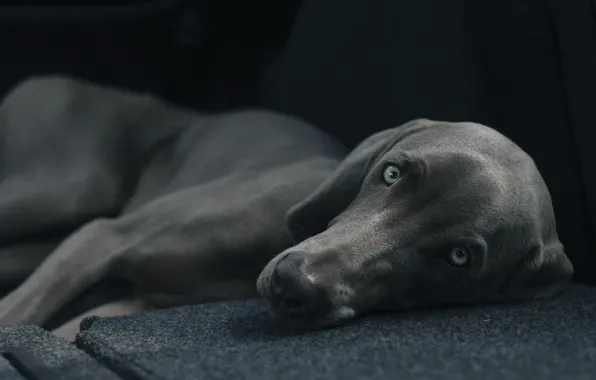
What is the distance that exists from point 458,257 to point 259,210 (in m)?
0.55

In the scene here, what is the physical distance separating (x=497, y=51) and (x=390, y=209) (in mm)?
682

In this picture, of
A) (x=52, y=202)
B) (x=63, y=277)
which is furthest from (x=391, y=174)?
(x=52, y=202)

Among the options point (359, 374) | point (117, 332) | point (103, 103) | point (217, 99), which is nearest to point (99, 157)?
point (103, 103)

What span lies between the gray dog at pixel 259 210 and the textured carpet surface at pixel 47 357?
12.2 inches

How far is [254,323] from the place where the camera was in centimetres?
147

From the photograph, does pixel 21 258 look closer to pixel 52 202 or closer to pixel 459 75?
pixel 52 202

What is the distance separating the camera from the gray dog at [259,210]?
1.44 m

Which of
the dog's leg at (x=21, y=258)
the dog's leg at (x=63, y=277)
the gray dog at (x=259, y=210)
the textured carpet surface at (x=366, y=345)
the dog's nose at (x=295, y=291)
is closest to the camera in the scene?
the textured carpet surface at (x=366, y=345)

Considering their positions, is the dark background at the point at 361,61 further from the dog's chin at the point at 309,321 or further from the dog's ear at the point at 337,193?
the dog's chin at the point at 309,321

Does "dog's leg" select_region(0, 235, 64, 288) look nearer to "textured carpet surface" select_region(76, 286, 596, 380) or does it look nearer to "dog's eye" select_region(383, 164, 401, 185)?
"textured carpet surface" select_region(76, 286, 596, 380)

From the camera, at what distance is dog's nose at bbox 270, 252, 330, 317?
1323mm

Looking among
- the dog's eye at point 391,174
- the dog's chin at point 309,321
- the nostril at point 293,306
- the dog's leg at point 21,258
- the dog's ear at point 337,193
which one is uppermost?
the dog's eye at point 391,174

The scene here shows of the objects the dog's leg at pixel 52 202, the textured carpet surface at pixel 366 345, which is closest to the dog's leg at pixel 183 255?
the textured carpet surface at pixel 366 345

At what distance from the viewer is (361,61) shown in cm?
241
